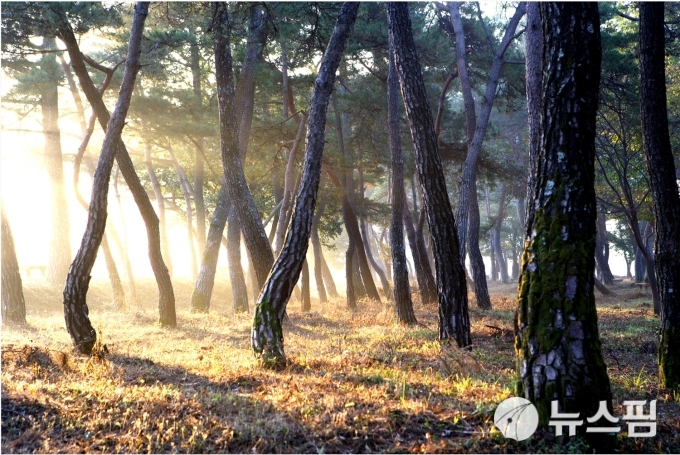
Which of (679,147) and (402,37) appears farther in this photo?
(679,147)

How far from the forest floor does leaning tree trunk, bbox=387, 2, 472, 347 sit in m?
0.65

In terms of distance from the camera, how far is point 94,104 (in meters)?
10.8

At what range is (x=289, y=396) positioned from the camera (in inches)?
213

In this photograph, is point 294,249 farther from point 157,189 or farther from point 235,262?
point 157,189

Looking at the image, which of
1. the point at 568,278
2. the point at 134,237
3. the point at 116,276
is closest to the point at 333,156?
the point at 116,276

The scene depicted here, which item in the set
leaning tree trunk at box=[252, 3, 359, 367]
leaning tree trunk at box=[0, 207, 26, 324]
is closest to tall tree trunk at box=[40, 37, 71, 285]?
leaning tree trunk at box=[0, 207, 26, 324]

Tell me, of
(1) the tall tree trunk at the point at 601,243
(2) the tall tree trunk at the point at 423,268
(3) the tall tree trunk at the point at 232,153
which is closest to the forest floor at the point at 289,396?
(3) the tall tree trunk at the point at 232,153

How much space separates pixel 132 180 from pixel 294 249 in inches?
229

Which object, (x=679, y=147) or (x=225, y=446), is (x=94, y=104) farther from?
(x=679, y=147)

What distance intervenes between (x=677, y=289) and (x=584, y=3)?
3923 millimetres

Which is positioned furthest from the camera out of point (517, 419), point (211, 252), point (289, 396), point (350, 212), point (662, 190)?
point (350, 212)

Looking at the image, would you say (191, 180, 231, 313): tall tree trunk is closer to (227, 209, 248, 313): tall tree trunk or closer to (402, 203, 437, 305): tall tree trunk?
(227, 209, 248, 313): tall tree trunk

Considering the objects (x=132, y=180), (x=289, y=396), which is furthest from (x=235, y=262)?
(x=289, y=396)

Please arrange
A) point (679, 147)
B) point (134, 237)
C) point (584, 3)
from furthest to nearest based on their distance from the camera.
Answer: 1. point (134, 237)
2. point (679, 147)
3. point (584, 3)
